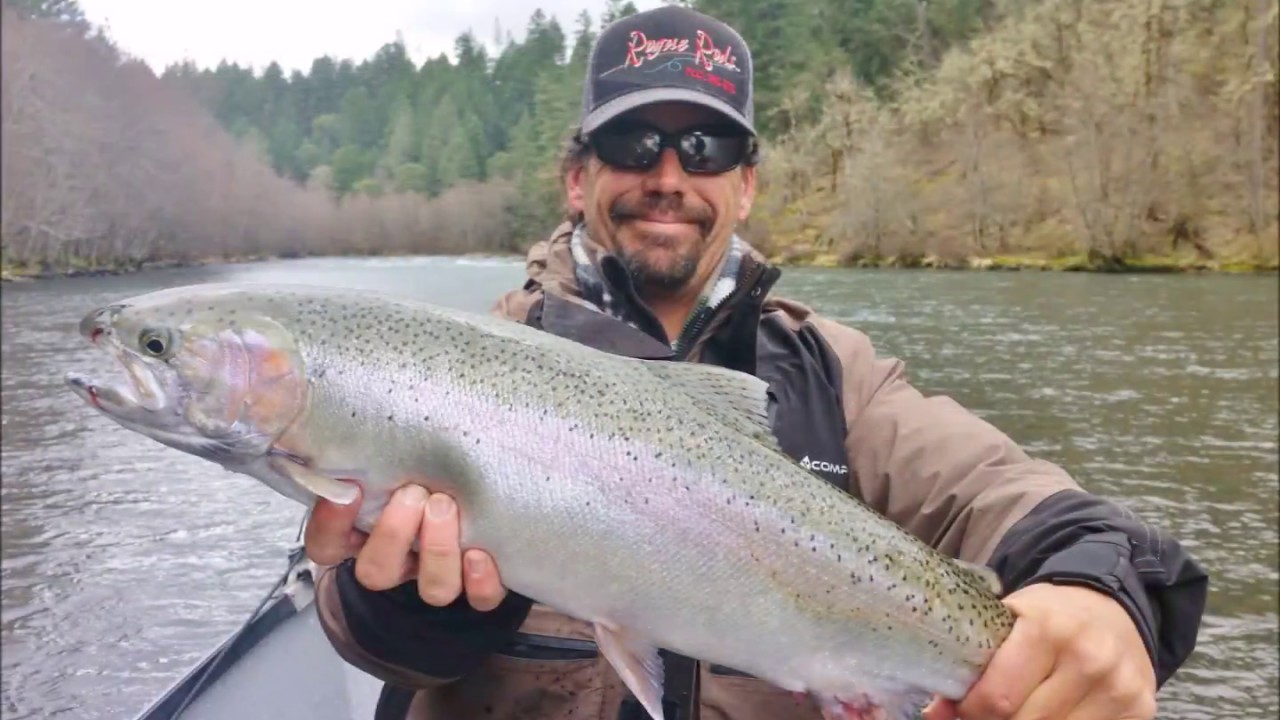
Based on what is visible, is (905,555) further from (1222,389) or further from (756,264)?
(1222,389)

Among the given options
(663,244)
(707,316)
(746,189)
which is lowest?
(707,316)

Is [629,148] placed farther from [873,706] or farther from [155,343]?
[873,706]

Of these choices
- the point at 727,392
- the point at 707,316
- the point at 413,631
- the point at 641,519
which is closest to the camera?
the point at 641,519

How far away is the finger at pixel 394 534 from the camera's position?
1990 mm

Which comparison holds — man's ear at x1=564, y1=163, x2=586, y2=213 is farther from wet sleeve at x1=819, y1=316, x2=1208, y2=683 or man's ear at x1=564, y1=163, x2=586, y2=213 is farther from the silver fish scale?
the silver fish scale

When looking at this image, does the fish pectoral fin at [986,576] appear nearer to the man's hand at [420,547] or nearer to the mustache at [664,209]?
the man's hand at [420,547]

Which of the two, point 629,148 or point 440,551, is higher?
point 629,148

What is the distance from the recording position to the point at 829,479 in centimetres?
261

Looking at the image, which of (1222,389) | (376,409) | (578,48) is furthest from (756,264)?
(578,48)

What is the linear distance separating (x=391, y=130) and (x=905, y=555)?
113 metres

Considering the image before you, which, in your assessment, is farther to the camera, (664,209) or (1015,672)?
(664,209)

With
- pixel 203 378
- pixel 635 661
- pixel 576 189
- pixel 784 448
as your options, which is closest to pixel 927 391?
pixel 576 189

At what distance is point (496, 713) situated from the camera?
233cm

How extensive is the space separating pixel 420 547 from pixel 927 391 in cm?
1238
